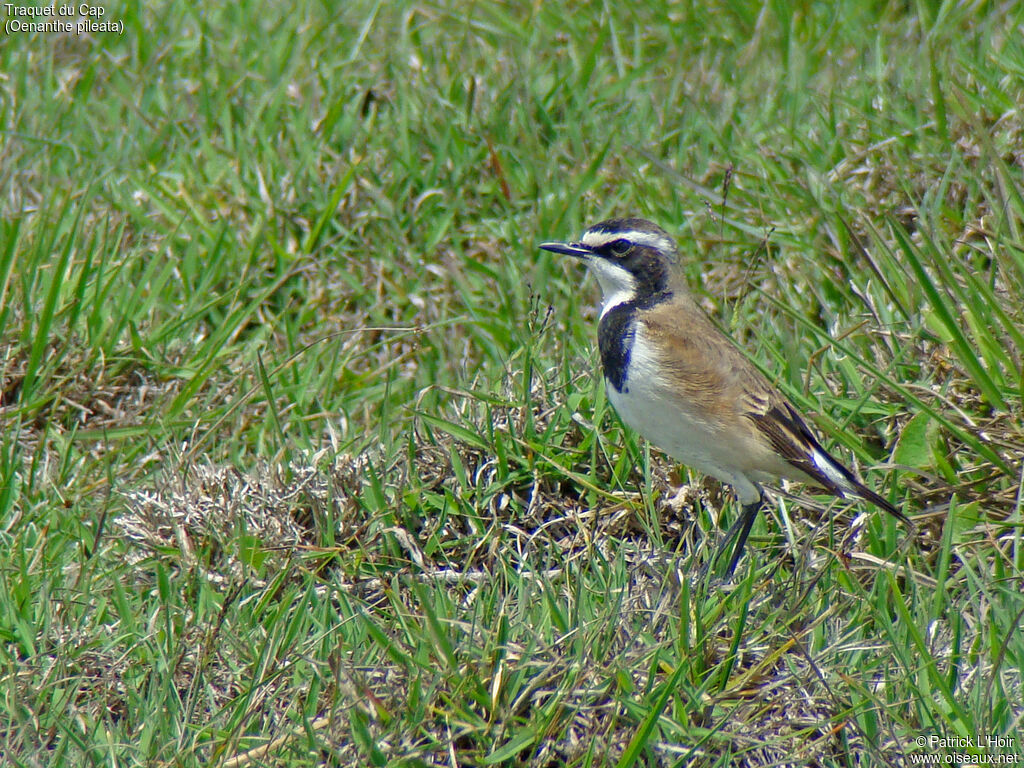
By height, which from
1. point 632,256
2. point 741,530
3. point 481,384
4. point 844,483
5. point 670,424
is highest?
point 632,256

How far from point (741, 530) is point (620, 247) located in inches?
49.5

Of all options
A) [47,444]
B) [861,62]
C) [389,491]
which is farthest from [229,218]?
[861,62]

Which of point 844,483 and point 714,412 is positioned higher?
point 714,412

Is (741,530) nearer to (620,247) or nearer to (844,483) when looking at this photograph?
(844,483)

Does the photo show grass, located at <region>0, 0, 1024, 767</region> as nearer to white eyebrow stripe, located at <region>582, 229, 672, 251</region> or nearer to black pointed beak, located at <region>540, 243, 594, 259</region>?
black pointed beak, located at <region>540, 243, 594, 259</region>

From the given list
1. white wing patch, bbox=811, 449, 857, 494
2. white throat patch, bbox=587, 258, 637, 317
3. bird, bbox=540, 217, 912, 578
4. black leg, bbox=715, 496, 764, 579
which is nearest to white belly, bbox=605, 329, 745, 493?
bird, bbox=540, 217, 912, 578

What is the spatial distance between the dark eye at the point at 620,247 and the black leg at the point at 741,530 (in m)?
1.13

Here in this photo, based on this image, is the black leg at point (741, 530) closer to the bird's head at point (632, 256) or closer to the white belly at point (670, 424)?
the white belly at point (670, 424)

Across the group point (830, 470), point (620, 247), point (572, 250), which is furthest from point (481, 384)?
point (830, 470)

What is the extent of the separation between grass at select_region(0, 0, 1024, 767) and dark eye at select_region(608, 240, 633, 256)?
0.52 metres

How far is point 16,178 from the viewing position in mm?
6410

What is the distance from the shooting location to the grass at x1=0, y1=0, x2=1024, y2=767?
3.52 metres

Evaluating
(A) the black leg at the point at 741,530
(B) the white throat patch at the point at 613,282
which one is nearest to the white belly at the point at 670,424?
(A) the black leg at the point at 741,530

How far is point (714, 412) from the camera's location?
4.33m
